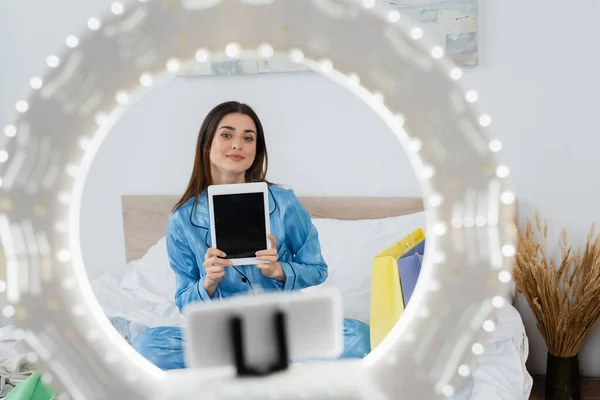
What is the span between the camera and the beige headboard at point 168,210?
5.80ft

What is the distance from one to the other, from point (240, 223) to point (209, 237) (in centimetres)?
18

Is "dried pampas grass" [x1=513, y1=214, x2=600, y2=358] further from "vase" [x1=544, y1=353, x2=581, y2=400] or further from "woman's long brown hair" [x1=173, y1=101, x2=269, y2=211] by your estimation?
"woman's long brown hair" [x1=173, y1=101, x2=269, y2=211]

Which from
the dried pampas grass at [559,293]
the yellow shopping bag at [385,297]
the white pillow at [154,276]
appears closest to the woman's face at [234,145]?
the yellow shopping bag at [385,297]

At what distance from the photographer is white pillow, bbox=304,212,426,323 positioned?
4.88 feet

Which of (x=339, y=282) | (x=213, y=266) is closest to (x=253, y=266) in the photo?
(x=213, y=266)

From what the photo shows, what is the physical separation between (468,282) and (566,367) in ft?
4.51

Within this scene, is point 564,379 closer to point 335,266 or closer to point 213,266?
point 335,266

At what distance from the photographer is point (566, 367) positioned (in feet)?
5.02

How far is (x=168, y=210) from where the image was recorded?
6.31ft

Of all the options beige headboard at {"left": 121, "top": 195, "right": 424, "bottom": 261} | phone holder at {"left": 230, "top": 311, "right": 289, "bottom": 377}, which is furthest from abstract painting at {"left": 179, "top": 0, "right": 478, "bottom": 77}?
phone holder at {"left": 230, "top": 311, "right": 289, "bottom": 377}

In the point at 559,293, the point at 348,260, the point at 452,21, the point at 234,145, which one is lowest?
the point at 559,293

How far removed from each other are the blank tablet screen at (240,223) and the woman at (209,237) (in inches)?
6.0

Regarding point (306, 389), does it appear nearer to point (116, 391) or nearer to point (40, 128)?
point (116, 391)

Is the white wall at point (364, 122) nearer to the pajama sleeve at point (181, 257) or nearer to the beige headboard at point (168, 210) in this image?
the beige headboard at point (168, 210)
